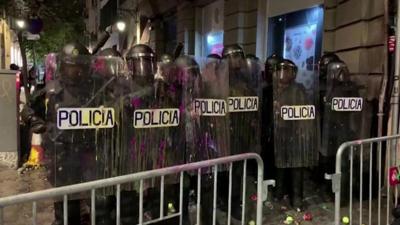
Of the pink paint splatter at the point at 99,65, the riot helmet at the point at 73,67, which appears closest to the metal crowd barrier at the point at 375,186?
the pink paint splatter at the point at 99,65

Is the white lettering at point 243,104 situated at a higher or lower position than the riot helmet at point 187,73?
lower

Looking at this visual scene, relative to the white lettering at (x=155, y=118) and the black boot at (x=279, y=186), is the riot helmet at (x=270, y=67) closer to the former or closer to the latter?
the black boot at (x=279, y=186)

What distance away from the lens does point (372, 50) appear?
701 cm

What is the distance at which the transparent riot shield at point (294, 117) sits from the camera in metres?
5.14

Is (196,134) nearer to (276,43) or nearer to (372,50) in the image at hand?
(372,50)

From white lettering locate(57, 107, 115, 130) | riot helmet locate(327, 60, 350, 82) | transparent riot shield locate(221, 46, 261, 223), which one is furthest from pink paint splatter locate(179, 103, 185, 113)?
riot helmet locate(327, 60, 350, 82)

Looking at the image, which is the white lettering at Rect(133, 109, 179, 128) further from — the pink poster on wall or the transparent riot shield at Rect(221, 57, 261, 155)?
the pink poster on wall

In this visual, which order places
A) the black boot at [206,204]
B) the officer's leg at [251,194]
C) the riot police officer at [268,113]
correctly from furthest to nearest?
1. the riot police officer at [268,113]
2. the officer's leg at [251,194]
3. the black boot at [206,204]

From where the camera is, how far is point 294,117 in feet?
16.9

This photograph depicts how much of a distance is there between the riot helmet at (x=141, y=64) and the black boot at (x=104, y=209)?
3.81ft

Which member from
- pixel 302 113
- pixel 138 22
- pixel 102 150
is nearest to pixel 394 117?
pixel 302 113

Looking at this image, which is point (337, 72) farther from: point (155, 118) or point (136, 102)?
point (136, 102)

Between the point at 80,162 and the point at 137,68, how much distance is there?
1.01 metres

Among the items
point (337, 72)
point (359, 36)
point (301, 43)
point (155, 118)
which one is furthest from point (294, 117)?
point (301, 43)
